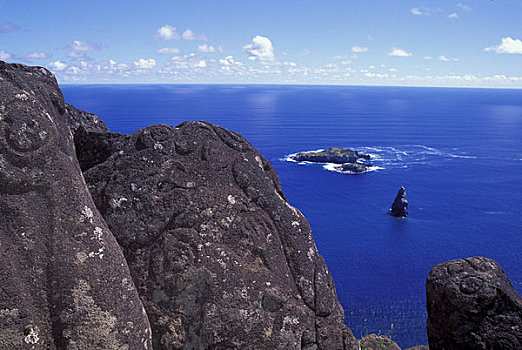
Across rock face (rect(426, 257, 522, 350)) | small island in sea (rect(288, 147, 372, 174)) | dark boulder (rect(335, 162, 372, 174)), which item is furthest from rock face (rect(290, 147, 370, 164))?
rock face (rect(426, 257, 522, 350))

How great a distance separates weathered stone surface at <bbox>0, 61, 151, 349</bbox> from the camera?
5.70 metres

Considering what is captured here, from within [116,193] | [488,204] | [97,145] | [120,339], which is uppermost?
[97,145]

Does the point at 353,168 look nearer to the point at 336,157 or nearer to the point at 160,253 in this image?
the point at 336,157

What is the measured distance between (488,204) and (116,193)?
11031cm

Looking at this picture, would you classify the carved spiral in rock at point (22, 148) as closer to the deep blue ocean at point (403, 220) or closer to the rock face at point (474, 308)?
the rock face at point (474, 308)

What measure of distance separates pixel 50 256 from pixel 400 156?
146845 millimetres

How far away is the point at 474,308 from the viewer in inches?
400

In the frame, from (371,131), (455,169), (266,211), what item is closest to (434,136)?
(371,131)

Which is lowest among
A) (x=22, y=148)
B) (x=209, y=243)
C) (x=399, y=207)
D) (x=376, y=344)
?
(x=399, y=207)

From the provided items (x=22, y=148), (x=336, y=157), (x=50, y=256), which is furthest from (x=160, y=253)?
(x=336, y=157)

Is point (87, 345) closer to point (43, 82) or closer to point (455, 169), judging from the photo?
point (43, 82)

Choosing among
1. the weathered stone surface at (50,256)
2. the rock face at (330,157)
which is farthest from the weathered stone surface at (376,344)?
the rock face at (330,157)

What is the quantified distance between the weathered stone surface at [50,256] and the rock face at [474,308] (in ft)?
24.6

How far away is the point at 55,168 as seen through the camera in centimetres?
625
